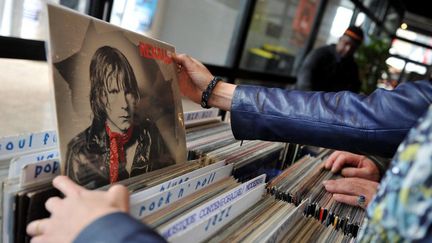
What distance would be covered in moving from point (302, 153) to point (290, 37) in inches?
135

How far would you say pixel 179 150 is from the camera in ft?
2.50

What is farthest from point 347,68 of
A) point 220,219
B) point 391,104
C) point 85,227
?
point 85,227

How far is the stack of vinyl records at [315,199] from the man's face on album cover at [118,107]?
37cm

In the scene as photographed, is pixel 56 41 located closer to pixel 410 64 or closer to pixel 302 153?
pixel 302 153

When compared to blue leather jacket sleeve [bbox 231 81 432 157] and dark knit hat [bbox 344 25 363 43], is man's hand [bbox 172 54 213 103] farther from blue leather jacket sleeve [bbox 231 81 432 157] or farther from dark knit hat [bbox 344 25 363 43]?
dark knit hat [bbox 344 25 363 43]

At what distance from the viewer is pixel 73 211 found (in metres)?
0.42

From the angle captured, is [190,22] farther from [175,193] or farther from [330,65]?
[175,193]

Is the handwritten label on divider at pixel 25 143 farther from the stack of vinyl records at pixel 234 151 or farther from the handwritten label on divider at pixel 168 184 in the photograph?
the stack of vinyl records at pixel 234 151

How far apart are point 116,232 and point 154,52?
0.45 meters

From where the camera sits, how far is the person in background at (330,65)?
308 cm

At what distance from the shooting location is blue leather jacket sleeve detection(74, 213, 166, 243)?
385 mm

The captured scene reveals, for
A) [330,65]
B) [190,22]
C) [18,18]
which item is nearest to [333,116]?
[18,18]

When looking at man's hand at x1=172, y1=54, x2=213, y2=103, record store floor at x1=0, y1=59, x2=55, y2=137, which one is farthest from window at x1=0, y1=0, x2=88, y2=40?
man's hand at x1=172, y1=54, x2=213, y2=103

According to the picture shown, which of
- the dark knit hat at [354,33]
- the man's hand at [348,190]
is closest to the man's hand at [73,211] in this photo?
the man's hand at [348,190]
